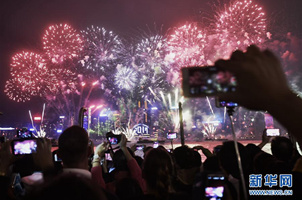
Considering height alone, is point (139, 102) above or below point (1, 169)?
above

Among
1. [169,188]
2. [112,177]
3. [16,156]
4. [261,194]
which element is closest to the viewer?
[169,188]

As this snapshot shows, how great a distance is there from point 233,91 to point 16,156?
13.6ft

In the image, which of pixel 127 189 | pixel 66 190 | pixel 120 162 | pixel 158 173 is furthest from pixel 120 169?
pixel 66 190

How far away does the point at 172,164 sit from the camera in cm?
324

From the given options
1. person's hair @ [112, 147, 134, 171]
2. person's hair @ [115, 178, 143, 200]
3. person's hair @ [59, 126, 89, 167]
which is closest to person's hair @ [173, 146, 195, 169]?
person's hair @ [112, 147, 134, 171]

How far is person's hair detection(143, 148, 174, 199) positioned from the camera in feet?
9.46

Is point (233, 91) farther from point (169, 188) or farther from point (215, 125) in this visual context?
point (215, 125)

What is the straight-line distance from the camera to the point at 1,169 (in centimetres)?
388

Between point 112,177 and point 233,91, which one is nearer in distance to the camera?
point 233,91

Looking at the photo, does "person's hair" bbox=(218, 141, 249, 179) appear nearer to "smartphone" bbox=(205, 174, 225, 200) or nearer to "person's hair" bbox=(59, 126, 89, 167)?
"smartphone" bbox=(205, 174, 225, 200)

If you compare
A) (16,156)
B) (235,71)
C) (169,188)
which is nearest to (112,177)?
(16,156)

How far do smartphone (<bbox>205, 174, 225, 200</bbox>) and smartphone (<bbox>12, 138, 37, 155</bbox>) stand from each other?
130 inches

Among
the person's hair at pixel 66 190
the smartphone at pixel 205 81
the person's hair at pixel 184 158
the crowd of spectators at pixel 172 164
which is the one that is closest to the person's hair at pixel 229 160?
the crowd of spectators at pixel 172 164

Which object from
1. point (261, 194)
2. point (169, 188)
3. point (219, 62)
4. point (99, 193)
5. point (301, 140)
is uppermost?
point (219, 62)
